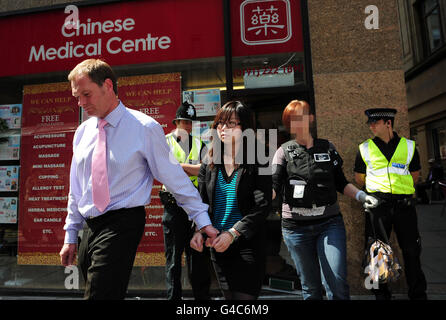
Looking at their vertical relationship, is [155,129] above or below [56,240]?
above

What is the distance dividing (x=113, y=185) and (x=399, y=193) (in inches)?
110

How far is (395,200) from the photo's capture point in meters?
3.14

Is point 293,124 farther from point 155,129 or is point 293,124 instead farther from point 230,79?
point 230,79

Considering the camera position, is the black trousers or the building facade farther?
the building facade

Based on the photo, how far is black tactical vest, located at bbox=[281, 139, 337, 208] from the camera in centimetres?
244

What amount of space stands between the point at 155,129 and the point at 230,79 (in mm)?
2704

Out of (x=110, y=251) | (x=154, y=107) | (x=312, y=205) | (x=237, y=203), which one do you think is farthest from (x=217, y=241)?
(x=154, y=107)

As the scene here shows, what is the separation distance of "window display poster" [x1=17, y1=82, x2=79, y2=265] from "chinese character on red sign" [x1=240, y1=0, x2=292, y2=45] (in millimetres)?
2763

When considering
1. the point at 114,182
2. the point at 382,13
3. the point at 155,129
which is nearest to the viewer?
the point at 114,182

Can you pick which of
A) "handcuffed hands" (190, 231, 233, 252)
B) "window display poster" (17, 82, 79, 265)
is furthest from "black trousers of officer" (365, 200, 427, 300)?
"window display poster" (17, 82, 79, 265)

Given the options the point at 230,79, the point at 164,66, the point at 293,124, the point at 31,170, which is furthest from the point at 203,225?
the point at 31,170

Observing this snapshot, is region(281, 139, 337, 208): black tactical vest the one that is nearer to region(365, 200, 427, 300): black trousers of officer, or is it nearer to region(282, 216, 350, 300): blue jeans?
region(282, 216, 350, 300): blue jeans

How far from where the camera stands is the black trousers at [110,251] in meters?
1.59

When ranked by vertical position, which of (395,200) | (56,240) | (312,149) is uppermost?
(312,149)
